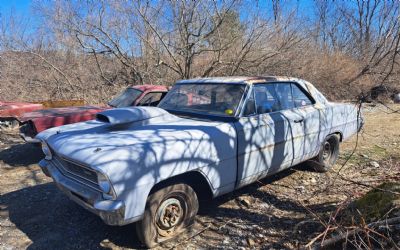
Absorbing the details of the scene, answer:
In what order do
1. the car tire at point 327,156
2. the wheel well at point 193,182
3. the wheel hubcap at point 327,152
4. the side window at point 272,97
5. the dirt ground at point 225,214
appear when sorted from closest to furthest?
the wheel well at point 193,182 < the dirt ground at point 225,214 < the side window at point 272,97 < the car tire at point 327,156 < the wheel hubcap at point 327,152

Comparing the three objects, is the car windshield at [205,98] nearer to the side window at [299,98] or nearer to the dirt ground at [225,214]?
the side window at [299,98]

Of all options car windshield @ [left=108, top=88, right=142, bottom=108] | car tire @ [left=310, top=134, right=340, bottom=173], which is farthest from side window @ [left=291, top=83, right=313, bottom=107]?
car windshield @ [left=108, top=88, right=142, bottom=108]

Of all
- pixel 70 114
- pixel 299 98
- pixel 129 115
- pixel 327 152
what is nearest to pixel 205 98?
pixel 129 115

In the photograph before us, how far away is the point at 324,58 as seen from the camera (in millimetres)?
16359

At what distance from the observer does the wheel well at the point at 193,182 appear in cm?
312

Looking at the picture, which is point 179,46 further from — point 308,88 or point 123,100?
point 308,88

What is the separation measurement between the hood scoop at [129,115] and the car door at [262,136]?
104 cm

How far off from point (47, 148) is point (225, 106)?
6.99 ft

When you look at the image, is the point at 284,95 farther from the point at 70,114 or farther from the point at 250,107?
the point at 70,114

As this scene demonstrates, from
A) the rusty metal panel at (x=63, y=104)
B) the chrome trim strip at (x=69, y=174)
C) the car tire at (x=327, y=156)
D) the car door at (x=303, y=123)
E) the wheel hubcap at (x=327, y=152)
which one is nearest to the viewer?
the chrome trim strip at (x=69, y=174)

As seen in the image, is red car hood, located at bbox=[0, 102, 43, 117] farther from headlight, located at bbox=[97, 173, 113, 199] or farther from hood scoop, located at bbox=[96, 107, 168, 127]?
headlight, located at bbox=[97, 173, 113, 199]

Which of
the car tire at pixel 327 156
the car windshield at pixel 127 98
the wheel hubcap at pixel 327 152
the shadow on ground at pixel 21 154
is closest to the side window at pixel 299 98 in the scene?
the car tire at pixel 327 156

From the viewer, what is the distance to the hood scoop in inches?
150

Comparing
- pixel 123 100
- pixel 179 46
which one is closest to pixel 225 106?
pixel 123 100
